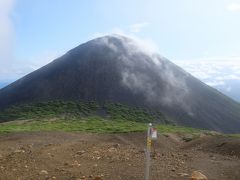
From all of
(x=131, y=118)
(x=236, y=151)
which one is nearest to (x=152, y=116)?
(x=131, y=118)

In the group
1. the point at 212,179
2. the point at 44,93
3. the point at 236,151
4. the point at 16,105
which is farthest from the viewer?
the point at 44,93

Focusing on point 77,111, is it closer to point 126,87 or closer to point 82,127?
point 126,87

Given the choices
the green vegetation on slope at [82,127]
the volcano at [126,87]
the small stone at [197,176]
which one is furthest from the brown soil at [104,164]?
the volcano at [126,87]

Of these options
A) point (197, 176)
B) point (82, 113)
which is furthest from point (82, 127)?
point (197, 176)

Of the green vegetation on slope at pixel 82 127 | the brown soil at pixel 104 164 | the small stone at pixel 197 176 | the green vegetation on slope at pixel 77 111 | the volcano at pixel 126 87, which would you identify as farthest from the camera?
the volcano at pixel 126 87

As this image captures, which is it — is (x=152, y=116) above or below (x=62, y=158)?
above

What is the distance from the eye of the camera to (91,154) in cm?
2166

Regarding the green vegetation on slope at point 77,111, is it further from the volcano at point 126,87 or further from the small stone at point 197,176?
the small stone at point 197,176

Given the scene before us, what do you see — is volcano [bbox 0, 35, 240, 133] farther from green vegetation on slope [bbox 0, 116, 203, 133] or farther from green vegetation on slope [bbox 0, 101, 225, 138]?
green vegetation on slope [bbox 0, 116, 203, 133]

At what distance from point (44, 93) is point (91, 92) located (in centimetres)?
872

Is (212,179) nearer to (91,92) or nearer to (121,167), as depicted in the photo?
(121,167)

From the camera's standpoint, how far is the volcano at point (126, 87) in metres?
78.8

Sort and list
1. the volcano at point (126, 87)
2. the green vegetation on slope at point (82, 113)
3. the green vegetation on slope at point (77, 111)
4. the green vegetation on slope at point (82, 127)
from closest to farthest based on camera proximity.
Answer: the green vegetation on slope at point (82, 127) < the green vegetation on slope at point (82, 113) < the green vegetation on slope at point (77, 111) < the volcano at point (126, 87)

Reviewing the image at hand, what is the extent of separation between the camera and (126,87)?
83.9m
